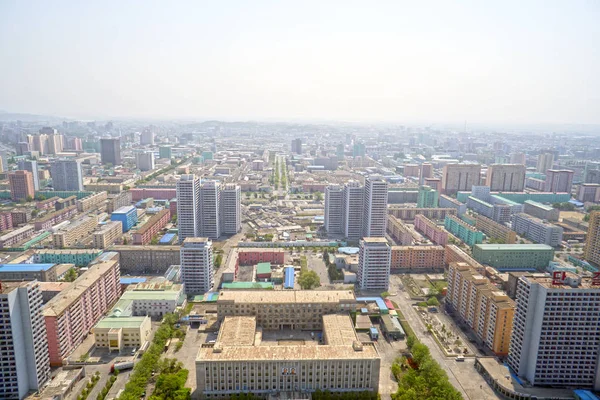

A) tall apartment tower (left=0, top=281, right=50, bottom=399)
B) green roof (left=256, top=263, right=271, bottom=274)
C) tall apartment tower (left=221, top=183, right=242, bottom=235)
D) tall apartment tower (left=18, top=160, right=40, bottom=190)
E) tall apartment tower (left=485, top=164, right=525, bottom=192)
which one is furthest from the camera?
tall apartment tower (left=485, top=164, right=525, bottom=192)

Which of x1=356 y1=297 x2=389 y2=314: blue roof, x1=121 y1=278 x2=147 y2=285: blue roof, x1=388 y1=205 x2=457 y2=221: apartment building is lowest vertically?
x1=121 y1=278 x2=147 y2=285: blue roof

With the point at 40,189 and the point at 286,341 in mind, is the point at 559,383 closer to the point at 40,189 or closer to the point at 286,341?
the point at 286,341

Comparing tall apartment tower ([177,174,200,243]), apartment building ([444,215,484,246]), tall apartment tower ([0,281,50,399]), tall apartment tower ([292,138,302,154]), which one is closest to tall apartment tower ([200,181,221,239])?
tall apartment tower ([177,174,200,243])

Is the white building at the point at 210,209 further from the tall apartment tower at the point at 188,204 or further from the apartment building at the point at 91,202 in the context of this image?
the apartment building at the point at 91,202

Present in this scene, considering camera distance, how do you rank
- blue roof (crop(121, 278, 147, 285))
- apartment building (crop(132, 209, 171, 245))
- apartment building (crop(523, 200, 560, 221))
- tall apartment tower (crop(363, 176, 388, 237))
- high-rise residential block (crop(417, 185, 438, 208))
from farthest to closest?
high-rise residential block (crop(417, 185, 438, 208)) → apartment building (crop(523, 200, 560, 221)) → apartment building (crop(132, 209, 171, 245)) → tall apartment tower (crop(363, 176, 388, 237)) → blue roof (crop(121, 278, 147, 285))

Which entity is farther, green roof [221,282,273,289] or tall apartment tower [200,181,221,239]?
tall apartment tower [200,181,221,239]

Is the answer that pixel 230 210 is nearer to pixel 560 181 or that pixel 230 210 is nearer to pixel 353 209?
pixel 353 209

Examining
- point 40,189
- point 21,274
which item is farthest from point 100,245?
point 40,189

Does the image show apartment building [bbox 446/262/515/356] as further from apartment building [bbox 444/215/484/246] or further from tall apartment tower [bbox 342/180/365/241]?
apartment building [bbox 444/215/484/246]

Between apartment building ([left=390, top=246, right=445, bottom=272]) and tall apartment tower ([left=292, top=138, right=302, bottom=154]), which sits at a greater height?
tall apartment tower ([left=292, top=138, right=302, bottom=154])
